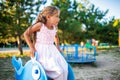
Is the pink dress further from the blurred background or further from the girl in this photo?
the blurred background

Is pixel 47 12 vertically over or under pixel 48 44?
over

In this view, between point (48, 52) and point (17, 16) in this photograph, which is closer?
point (48, 52)

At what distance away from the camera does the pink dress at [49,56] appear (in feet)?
9.60

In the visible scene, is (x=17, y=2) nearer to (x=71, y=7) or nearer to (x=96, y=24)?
(x=71, y=7)

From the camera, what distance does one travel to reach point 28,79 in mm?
3002

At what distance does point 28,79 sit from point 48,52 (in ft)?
1.36

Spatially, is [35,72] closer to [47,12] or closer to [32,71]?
[32,71]

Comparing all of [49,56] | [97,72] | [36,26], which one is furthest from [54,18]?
[97,72]

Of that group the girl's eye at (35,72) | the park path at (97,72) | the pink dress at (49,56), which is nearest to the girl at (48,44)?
the pink dress at (49,56)

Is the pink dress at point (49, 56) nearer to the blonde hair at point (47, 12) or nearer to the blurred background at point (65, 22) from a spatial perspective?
the blonde hair at point (47, 12)

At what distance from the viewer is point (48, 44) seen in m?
3.11

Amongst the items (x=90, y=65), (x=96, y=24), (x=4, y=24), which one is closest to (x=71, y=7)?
(x=96, y=24)

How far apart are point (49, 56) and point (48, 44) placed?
19cm

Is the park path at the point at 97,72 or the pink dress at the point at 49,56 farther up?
the pink dress at the point at 49,56
